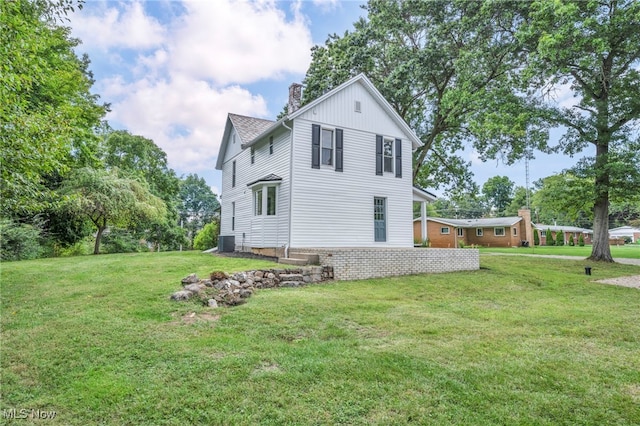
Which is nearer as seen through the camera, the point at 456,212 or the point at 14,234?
the point at 14,234

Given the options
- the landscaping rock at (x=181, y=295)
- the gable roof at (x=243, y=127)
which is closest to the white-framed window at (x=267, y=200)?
the gable roof at (x=243, y=127)

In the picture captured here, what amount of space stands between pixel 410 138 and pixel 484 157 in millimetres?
6034

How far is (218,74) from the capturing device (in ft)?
49.9

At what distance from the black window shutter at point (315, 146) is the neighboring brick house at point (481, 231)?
2324cm

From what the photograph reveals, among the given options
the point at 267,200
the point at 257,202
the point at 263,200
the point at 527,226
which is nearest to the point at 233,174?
the point at 257,202

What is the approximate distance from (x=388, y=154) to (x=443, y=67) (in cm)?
651

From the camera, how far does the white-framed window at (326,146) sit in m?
12.8

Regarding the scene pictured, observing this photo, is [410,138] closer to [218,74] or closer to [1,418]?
[218,74]

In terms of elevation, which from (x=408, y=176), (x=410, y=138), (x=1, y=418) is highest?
(x=410, y=138)

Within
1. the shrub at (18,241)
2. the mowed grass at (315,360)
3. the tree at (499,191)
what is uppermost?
the tree at (499,191)

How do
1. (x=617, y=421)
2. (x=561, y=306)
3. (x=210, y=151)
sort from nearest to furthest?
(x=617, y=421)
(x=561, y=306)
(x=210, y=151)

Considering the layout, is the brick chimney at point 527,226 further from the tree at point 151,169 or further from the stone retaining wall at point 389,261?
the tree at point 151,169

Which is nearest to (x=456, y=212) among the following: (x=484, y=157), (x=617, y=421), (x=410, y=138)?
(x=484, y=157)

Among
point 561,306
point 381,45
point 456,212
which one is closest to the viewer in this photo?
point 561,306
